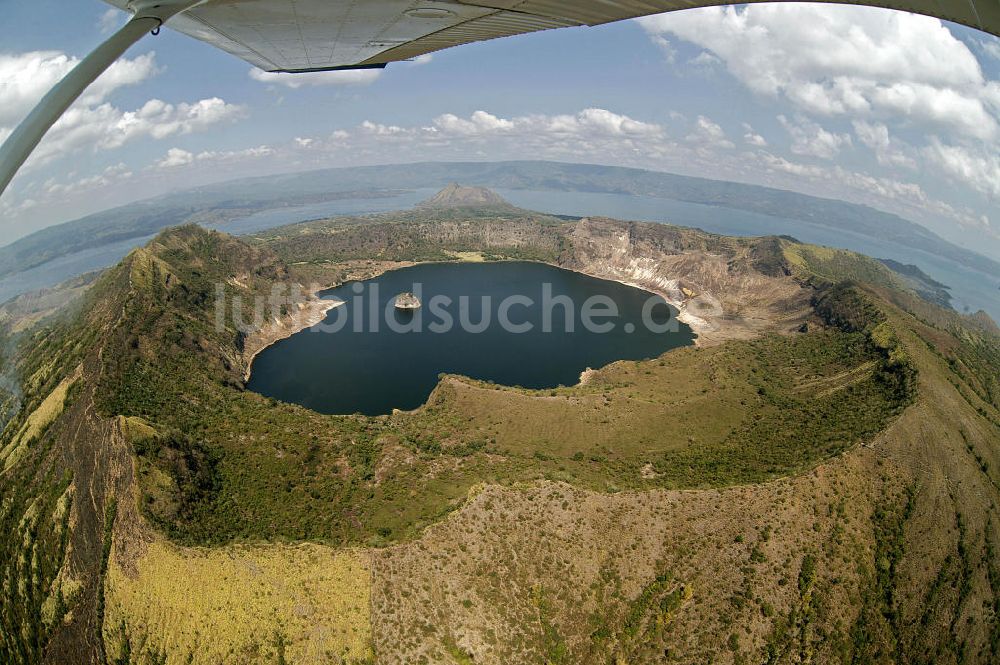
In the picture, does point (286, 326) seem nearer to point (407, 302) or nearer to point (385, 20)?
point (407, 302)

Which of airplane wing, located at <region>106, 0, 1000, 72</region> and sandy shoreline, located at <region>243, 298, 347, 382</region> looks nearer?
airplane wing, located at <region>106, 0, 1000, 72</region>

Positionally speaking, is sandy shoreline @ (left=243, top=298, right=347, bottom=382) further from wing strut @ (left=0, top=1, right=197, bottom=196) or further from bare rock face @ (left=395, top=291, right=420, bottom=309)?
wing strut @ (left=0, top=1, right=197, bottom=196)

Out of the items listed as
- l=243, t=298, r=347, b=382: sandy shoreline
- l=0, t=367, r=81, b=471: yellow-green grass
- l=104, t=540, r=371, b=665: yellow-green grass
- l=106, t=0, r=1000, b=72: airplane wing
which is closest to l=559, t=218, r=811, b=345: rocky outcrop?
l=243, t=298, r=347, b=382: sandy shoreline

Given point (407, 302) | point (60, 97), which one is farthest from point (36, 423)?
point (407, 302)

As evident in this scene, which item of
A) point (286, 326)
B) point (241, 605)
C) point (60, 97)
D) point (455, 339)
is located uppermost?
point (60, 97)

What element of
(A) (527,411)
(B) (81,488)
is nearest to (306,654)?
(B) (81,488)

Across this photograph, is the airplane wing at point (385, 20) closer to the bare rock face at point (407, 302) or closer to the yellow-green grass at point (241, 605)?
the yellow-green grass at point (241, 605)

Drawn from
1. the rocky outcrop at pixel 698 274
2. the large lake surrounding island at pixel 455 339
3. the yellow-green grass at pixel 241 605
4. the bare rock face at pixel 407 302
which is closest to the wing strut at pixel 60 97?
the yellow-green grass at pixel 241 605
